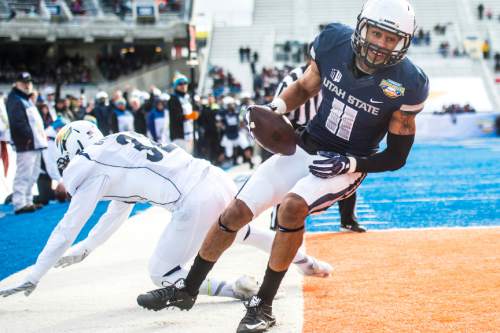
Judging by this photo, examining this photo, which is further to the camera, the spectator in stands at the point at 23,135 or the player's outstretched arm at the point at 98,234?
the spectator in stands at the point at 23,135

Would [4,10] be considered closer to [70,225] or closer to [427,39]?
[427,39]

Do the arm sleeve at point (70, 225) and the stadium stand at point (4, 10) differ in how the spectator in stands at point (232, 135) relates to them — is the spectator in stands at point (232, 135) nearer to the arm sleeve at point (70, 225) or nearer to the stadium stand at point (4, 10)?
the arm sleeve at point (70, 225)

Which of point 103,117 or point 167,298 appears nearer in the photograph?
point 167,298

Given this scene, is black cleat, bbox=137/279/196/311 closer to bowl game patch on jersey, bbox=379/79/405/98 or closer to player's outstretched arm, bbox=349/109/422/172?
player's outstretched arm, bbox=349/109/422/172

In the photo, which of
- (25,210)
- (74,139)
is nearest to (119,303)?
(74,139)

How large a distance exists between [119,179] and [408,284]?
190cm

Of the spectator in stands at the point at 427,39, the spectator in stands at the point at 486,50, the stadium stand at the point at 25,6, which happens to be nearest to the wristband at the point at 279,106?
the stadium stand at the point at 25,6

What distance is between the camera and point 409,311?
381 centimetres

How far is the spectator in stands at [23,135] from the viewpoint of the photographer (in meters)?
8.95

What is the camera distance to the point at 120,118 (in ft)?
42.8

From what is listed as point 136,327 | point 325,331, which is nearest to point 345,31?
point 325,331

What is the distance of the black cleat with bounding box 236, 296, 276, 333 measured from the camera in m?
3.47

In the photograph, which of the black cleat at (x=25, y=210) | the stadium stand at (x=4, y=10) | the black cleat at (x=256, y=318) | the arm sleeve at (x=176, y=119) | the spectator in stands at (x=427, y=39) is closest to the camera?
the black cleat at (x=256, y=318)

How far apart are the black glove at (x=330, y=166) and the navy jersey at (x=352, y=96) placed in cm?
26
